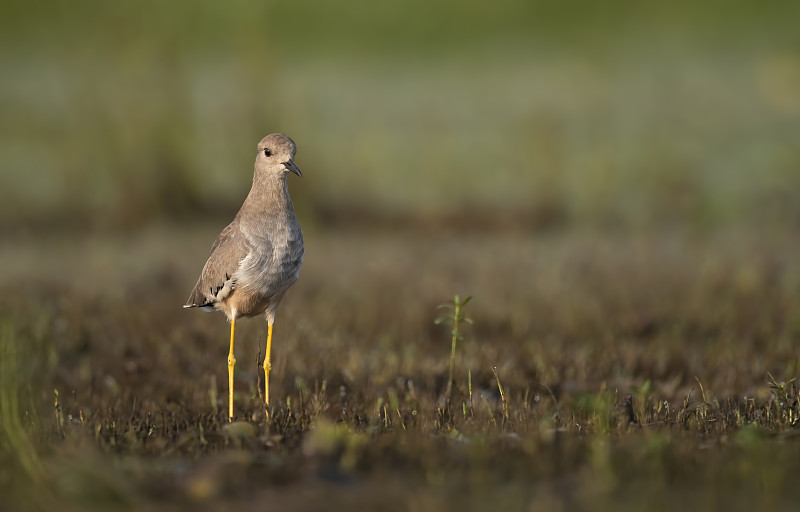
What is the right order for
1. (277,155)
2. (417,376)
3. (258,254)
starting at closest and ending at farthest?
(258,254)
(277,155)
(417,376)

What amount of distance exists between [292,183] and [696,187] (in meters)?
5.98

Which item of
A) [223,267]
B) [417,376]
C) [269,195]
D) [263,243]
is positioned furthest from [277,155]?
[417,376]

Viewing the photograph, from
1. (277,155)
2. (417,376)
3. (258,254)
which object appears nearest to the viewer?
(258,254)

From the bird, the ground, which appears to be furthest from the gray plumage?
the ground

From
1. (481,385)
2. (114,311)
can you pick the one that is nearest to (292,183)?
(114,311)

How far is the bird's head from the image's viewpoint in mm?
5383

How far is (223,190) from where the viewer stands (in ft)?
48.5

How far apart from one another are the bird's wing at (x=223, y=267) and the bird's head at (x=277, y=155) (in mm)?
396

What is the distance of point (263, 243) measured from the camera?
5.32m

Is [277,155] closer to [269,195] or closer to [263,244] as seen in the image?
[269,195]

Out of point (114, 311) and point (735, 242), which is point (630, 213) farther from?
point (114, 311)

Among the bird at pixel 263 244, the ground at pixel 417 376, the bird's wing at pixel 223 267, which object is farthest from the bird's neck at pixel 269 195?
the ground at pixel 417 376

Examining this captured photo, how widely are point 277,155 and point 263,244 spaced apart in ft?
1.72

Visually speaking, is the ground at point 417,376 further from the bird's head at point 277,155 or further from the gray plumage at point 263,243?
the bird's head at point 277,155
